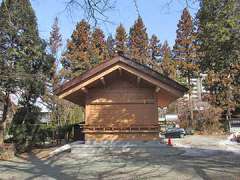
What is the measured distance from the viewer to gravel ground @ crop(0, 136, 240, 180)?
34.9 ft

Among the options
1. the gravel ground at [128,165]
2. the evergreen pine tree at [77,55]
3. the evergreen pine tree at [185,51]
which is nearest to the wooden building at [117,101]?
the gravel ground at [128,165]

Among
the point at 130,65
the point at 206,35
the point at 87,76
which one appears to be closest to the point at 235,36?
the point at 206,35

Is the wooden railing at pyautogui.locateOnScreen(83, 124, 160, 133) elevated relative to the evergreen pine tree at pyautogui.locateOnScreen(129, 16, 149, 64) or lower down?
lower down

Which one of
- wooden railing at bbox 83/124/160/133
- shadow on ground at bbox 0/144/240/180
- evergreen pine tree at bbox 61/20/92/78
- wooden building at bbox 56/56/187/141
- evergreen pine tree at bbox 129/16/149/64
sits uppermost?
evergreen pine tree at bbox 129/16/149/64

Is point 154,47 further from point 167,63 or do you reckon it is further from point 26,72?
point 26,72

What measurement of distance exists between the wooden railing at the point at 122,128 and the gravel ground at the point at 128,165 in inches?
27.0

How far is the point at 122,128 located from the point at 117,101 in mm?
1356

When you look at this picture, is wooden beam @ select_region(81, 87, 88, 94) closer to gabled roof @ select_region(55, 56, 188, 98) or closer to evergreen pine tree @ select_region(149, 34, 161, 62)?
gabled roof @ select_region(55, 56, 188, 98)

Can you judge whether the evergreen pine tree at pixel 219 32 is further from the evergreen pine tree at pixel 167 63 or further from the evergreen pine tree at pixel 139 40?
the evergreen pine tree at pixel 139 40

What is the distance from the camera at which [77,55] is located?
4809cm

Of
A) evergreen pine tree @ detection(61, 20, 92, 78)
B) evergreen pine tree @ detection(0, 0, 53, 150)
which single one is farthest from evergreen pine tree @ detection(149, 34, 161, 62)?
evergreen pine tree @ detection(0, 0, 53, 150)

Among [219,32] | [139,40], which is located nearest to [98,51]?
[139,40]

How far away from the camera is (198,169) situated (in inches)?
448

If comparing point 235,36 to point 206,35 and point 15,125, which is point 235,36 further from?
point 15,125
